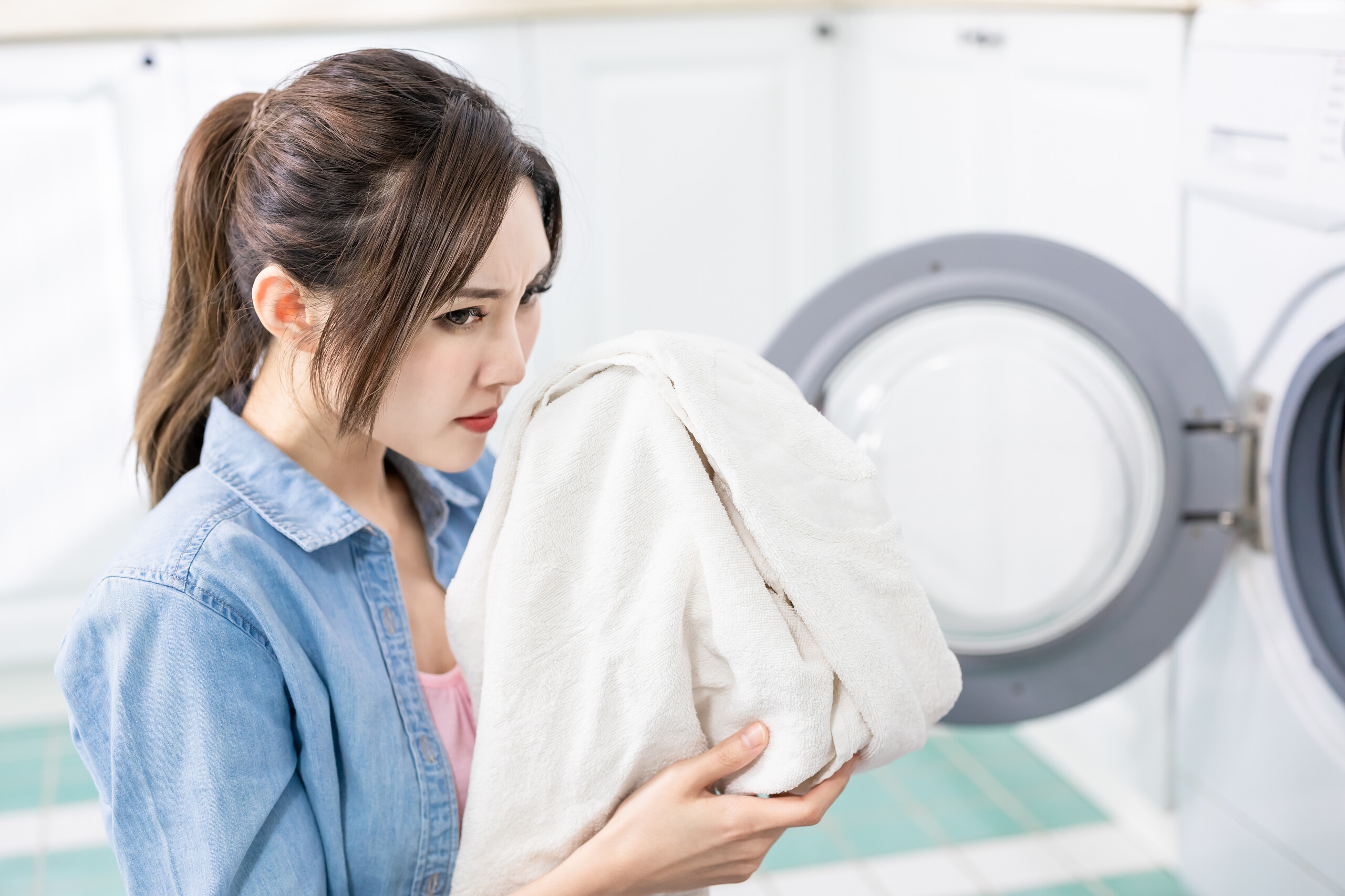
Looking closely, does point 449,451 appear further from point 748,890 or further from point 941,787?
point 941,787

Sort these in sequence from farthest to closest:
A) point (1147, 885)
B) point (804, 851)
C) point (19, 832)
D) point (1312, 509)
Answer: point (19, 832) → point (804, 851) → point (1147, 885) → point (1312, 509)

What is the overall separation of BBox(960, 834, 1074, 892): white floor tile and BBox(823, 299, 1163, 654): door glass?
0.48m

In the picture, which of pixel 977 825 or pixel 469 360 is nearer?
pixel 469 360

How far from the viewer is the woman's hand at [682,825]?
28.6 inches

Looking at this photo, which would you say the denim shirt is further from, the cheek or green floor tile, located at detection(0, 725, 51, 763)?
green floor tile, located at detection(0, 725, 51, 763)

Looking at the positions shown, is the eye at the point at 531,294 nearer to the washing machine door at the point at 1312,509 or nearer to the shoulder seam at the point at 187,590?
the shoulder seam at the point at 187,590

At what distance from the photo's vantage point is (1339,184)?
0.99 meters

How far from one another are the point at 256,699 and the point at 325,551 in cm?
13

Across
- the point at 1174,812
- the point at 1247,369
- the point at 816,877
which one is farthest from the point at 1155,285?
the point at 816,877

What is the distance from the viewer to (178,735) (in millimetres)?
691

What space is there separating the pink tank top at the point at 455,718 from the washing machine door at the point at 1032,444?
0.48 m

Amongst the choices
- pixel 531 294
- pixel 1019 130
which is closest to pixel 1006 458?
pixel 1019 130

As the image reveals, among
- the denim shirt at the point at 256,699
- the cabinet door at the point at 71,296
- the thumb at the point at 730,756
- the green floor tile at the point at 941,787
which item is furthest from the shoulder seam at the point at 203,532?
the green floor tile at the point at 941,787

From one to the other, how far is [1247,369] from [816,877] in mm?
→ 817
